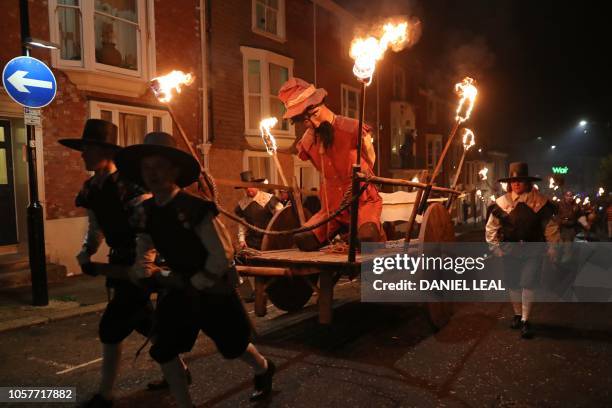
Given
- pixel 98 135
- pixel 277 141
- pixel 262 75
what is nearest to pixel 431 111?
pixel 277 141

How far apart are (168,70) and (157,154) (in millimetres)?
10335

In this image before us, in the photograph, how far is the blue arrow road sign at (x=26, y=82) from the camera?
7094mm

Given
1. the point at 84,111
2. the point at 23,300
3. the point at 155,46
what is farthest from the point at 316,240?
the point at 155,46

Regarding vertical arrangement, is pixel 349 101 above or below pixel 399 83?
below

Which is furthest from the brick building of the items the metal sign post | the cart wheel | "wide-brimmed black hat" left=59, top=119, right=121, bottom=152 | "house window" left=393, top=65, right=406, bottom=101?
"wide-brimmed black hat" left=59, top=119, right=121, bottom=152

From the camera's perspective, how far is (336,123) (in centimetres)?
566

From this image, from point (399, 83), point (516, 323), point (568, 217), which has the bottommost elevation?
point (516, 323)

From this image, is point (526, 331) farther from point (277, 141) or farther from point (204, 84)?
point (277, 141)

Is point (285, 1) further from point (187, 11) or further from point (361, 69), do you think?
point (361, 69)

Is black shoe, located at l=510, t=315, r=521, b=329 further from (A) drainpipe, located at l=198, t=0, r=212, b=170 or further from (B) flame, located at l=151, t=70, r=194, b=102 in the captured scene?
(A) drainpipe, located at l=198, t=0, r=212, b=170

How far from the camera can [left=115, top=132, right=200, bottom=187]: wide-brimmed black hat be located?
319 cm

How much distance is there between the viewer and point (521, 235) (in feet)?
19.2

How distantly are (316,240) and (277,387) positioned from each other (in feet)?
6.79

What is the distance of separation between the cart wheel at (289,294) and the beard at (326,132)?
64.9 inches
